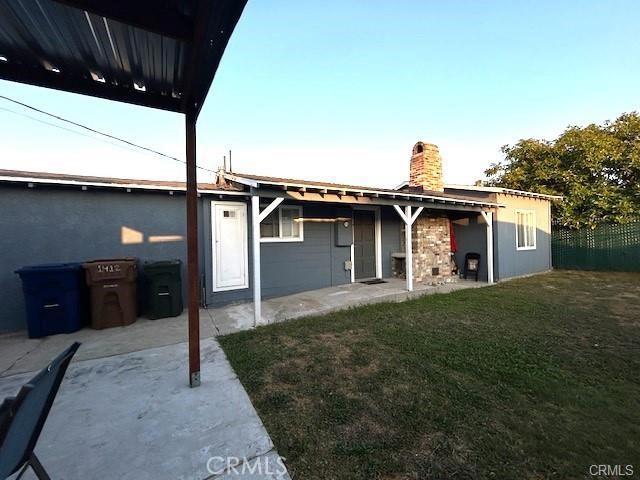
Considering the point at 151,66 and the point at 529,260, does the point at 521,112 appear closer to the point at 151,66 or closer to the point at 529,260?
the point at 529,260

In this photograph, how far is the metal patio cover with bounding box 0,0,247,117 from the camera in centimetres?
171

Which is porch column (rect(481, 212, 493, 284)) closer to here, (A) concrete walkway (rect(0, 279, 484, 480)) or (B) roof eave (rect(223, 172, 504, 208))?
(B) roof eave (rect(223, 172, 504, 208))

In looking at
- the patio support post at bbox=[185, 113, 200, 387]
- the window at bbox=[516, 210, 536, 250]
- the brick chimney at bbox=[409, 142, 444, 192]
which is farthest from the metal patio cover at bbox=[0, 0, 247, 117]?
the window at bbox=[516, 210, 536, 250]

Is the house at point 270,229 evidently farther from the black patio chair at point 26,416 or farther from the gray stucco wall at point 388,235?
the black patio chair at point 26,416

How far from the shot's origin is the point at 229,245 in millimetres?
6273

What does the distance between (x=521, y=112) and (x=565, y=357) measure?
1054 centimetres

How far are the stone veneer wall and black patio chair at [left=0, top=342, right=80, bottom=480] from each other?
324 inches

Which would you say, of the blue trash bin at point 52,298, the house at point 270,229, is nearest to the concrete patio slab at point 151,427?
the blue trash bin at point 52,298

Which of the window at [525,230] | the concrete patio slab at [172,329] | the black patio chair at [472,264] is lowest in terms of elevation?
the concrete patio slab at [172,329]

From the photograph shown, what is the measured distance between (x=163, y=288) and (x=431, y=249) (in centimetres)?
728

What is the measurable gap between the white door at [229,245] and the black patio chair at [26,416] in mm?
4894

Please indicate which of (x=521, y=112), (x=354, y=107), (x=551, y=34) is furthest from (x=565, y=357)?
(x=521, y=112)

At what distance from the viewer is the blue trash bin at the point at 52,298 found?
4.30 m

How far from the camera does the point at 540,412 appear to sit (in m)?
2.38
